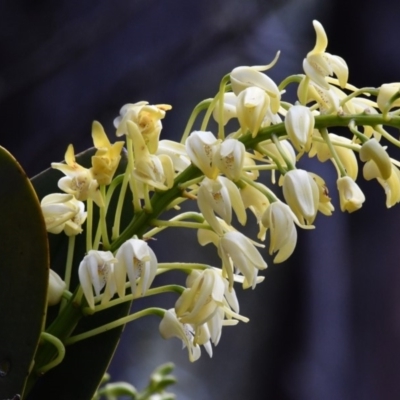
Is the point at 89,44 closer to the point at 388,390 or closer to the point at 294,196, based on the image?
the point at 388,390

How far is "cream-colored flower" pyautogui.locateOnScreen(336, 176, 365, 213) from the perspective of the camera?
382 mm

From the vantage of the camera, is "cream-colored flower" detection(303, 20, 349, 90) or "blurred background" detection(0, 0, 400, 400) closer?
"cream-colored flower" detection(303, 20, 349, 90)

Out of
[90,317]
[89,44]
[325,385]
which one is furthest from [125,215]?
[325,385]

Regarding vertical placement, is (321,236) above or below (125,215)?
below

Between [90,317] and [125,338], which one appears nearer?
[90,317]

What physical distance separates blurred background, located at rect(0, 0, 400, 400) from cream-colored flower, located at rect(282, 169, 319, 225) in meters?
1.31

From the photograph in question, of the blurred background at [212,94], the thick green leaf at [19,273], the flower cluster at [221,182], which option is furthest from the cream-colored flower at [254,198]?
the blurred background at [212,94]

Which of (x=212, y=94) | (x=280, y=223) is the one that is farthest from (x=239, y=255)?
(x=212, y=94)

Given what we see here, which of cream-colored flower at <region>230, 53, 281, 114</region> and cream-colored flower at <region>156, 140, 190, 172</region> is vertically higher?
cream-colored flower at <region>230, 53, 281, 114</region>

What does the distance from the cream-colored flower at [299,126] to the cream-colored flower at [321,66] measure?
0.11 ft

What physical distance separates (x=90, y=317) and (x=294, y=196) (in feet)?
0.49

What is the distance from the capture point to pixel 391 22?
180 centimetres

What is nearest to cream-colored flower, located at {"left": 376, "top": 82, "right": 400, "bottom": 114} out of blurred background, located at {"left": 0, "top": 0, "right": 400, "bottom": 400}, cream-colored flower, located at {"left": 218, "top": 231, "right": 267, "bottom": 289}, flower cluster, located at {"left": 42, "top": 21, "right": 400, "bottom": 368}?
flower cluster, located at {"left": 42, "top": 21, "right": 400, "bottom": 368}

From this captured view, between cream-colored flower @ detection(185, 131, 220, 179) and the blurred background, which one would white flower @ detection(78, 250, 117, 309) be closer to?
cream-colored flower @ detection(185, 131, 220, 179)
